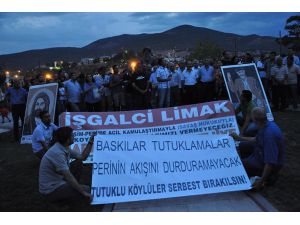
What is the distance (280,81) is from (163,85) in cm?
404

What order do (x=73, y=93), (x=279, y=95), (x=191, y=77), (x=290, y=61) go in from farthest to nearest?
(x=191, y=77), (x=279, y=95), (x=290, y=61), (x=73, y=93)

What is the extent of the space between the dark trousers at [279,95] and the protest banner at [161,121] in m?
6.47

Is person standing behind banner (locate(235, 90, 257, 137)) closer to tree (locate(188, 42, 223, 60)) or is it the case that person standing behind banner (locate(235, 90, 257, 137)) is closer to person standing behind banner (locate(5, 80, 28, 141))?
person standing behind banner (locate(5, 80, 28, 141))

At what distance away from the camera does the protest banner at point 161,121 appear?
7930 millimetres

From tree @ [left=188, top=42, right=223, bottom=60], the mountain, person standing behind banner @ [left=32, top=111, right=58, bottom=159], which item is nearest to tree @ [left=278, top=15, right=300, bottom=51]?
the mountain

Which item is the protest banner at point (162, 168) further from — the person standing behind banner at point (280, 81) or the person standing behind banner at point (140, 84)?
the person standing behind banner at point (280, 81)

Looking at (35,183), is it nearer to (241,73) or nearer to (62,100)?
(62,100)

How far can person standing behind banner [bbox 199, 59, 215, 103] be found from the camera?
14.8m

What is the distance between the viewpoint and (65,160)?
5.66 metres

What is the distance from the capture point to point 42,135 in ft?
25.5

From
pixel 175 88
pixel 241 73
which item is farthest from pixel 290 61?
pixel 175 88

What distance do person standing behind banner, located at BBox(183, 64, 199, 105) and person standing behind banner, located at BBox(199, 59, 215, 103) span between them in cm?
42

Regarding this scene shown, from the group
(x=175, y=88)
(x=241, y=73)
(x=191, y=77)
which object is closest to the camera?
(x=241, y=73)

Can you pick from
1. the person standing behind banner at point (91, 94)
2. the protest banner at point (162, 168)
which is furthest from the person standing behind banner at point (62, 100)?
the protest banner at point (162, 168)
